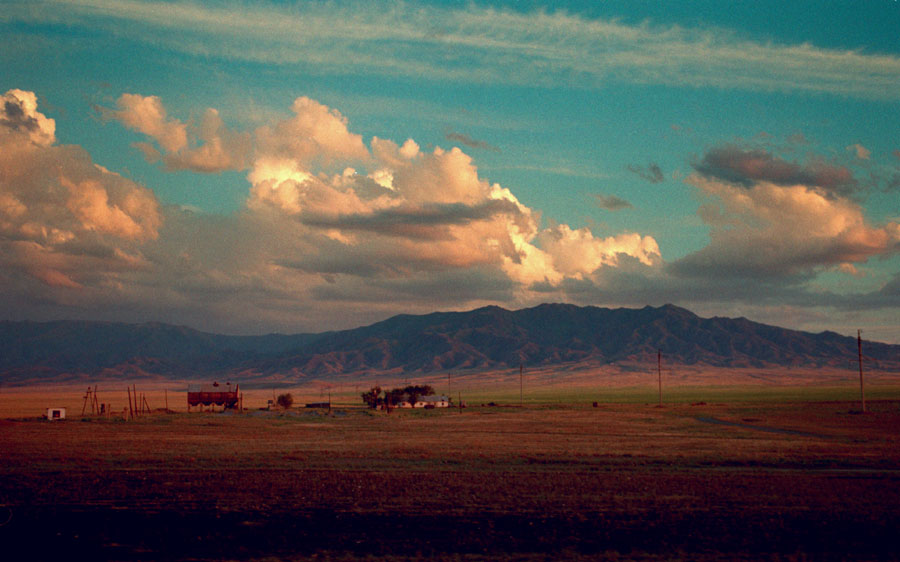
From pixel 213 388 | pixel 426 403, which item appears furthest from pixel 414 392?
pixel 213 388

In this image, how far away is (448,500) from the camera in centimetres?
2473

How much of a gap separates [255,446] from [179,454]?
6.53m

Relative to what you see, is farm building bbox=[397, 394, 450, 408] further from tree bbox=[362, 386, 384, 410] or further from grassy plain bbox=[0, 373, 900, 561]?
grassy plain bbox=[0, 373, 900, 561]

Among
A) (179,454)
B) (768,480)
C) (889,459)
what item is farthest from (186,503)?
(889,459)

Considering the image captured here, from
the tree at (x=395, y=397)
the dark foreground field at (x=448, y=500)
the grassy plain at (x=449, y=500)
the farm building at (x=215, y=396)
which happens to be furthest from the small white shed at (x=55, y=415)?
the tree at (x=395, y=397)

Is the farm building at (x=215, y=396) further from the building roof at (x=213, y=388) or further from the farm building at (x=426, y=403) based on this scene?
the farm building at (x=426, y=403)

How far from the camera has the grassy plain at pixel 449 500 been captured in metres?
18.4

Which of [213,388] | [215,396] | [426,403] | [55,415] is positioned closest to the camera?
[55,415]

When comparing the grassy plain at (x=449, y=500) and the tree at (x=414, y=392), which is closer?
the grassy plain at (x=449, y=500)

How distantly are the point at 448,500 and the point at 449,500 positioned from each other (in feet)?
0.10

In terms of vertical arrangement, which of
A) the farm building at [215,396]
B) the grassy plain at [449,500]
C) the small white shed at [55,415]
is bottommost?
the farm building at [215,396]

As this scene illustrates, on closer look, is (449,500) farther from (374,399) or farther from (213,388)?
(374,399)

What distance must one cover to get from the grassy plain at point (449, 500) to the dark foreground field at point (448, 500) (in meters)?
0.09

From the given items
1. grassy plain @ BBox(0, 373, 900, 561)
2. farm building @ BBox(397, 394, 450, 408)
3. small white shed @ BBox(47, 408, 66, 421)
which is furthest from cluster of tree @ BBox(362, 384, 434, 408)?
grassy plain @ BBox(0, 373, 900, 561)
